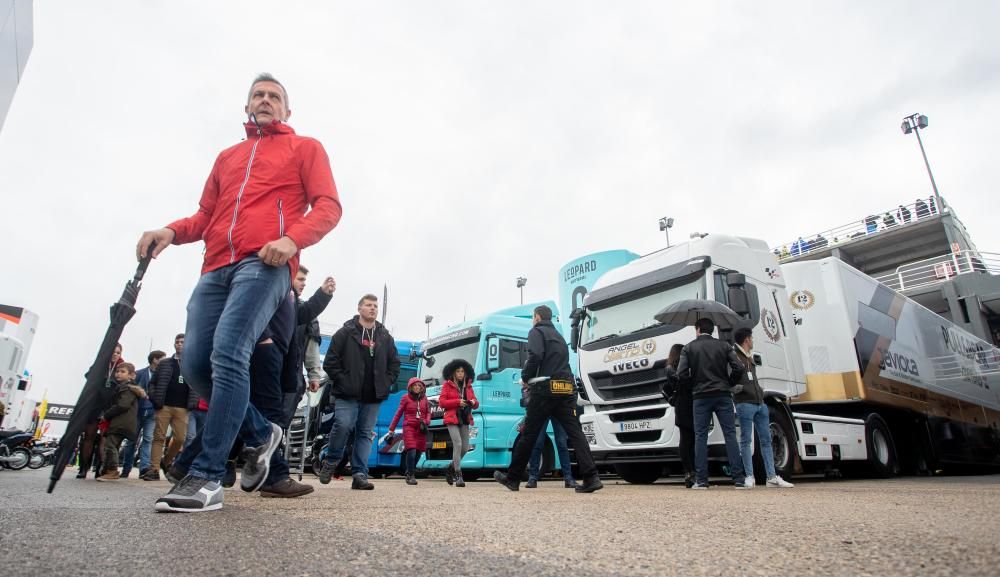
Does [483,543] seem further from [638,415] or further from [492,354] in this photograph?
[492,354]

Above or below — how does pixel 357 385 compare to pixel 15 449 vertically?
above

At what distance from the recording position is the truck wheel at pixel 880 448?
7.87 metres

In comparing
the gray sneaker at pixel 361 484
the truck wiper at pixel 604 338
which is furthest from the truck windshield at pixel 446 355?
the gray sneaker at pixel 361 484

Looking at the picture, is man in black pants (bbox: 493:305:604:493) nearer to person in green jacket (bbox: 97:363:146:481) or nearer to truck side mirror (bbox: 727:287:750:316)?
truck side mirror (bbox: 727:287:750:316)

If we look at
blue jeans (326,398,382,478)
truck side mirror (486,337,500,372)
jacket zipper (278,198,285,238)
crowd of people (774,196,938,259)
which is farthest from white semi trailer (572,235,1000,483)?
crowd of people (774,196,938,259)

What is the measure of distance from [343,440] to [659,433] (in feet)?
11.5

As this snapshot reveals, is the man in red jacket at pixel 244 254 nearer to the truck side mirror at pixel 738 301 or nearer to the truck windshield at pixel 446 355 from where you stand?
the truck side mirror at pixel 738 301

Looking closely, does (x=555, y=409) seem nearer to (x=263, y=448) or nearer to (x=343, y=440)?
(x=343, y=440)

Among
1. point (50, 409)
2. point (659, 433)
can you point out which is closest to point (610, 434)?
point (659, 433)

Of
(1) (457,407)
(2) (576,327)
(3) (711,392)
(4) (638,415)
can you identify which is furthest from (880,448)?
(1) (457,407)

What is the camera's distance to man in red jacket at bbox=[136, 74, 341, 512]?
2.48m

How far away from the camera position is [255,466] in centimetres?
285

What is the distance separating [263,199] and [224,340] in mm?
725

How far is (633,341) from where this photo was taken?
7066mm
